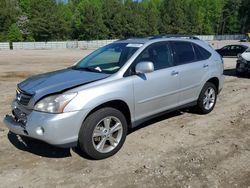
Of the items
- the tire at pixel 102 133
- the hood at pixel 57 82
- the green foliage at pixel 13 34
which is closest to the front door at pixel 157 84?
the tire at pixel 102 133

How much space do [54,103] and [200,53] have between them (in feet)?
11.6

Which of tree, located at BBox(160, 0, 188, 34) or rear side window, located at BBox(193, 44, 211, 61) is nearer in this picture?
rear side window, located at BBox(193, 44, 211, 61)

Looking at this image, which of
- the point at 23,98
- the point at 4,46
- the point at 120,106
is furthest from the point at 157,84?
the point at 4,46

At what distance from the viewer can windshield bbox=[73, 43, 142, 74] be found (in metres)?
5.42

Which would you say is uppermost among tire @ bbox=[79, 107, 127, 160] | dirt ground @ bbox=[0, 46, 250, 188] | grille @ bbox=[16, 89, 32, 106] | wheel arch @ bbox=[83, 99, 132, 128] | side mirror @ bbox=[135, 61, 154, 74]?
side mirror @ bbox=[135, 61, 154, 74]

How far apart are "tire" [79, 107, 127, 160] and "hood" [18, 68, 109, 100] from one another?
52cm

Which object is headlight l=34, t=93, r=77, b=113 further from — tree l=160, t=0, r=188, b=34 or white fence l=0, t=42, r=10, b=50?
tree l=160, t=0, r=188, b=34

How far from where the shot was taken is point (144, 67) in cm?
512

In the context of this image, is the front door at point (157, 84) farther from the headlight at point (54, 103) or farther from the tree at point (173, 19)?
the tree at point (173, 19)

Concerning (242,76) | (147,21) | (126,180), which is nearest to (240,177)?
(126,180)

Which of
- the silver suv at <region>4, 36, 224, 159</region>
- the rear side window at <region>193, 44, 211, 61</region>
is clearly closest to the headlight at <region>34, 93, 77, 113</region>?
the silver suv at <region>4, 36, 224, 159</region>

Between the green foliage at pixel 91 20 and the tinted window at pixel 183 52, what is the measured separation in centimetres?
6470

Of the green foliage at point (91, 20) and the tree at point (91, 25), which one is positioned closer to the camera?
the green foliage at point (91, 20)

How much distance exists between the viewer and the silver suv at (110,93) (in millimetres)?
4461
